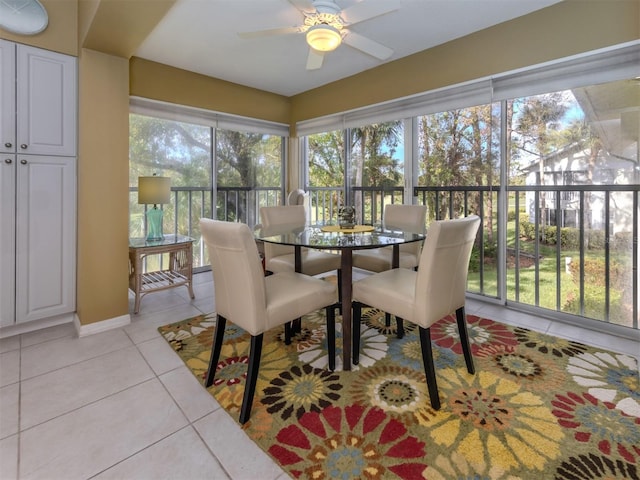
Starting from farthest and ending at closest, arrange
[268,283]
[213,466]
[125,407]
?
[268,283] → [125,407] → [213,466]

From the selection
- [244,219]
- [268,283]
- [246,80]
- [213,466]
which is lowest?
[213,466]

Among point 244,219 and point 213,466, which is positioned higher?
point 244,219

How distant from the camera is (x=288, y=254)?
2.88m

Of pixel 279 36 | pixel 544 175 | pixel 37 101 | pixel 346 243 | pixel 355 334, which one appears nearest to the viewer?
pixel 346 243

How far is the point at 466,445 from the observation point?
133 cm

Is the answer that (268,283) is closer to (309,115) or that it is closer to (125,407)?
(125,407)

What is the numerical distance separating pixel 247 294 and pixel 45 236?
1915 millimetres

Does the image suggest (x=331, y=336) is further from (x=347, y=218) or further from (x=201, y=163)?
(x=201, y=163)

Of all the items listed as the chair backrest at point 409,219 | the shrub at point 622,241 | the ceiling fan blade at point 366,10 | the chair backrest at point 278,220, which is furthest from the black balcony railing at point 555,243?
the ceiling fan blade at point 366,10

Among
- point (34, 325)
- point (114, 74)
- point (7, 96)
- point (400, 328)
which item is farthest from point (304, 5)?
point (34, 325)

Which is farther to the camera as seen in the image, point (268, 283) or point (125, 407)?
point (268, 283)

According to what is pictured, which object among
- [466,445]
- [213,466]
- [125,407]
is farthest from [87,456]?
[466,445]

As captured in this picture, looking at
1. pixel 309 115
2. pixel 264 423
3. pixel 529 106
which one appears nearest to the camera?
pixel 264 423

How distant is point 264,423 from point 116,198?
2040mm
